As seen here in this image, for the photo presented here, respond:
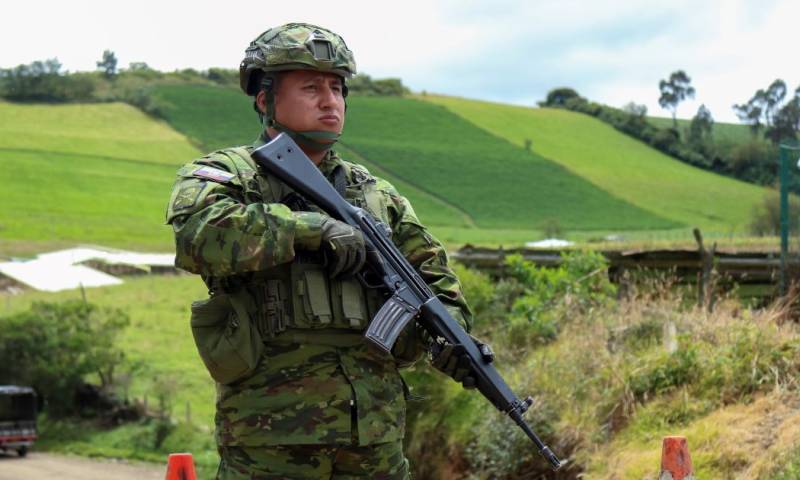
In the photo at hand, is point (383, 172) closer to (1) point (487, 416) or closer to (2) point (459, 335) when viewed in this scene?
(1) point (487, 416)

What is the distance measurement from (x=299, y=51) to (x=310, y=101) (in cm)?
16

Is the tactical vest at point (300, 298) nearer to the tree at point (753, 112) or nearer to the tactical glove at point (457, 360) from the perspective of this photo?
the tactical glove at point (457, 360)

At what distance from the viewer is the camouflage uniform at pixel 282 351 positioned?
3.26m

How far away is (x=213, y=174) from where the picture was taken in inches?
134

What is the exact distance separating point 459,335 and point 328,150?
2.41ft

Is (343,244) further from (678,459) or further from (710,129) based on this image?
(710,129)

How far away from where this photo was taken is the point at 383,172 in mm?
58219

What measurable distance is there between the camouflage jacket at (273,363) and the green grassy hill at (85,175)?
39.3 metres

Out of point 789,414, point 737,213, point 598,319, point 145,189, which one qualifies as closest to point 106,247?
point 145,189

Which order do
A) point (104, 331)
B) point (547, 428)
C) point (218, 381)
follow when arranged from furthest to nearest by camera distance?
point (104, 331), point (547, 428), point (218, 381)

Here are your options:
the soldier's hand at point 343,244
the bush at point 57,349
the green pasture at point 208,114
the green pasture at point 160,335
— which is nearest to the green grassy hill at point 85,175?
the green pasture at point 208,114

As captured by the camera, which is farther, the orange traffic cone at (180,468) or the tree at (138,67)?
the tree at (138,67)

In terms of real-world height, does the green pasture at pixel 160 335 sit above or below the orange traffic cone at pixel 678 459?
below

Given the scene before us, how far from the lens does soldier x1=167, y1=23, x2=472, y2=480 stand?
330cm
